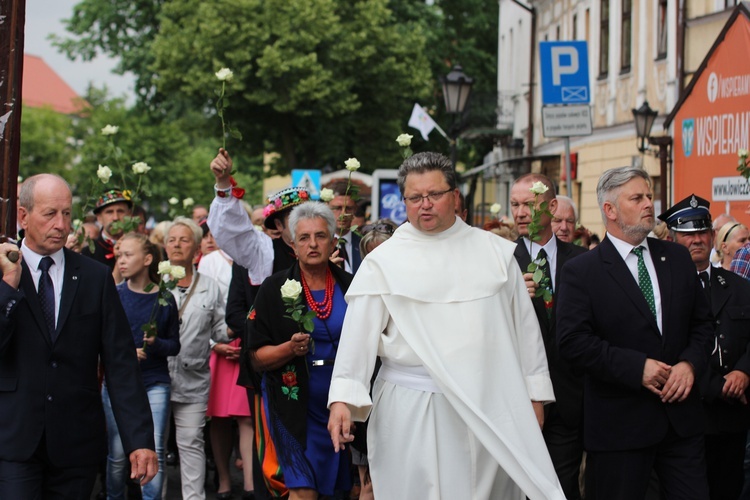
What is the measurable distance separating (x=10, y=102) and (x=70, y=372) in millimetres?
1391

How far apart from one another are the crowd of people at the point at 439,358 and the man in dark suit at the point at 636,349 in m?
0.01

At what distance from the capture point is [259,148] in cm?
3950

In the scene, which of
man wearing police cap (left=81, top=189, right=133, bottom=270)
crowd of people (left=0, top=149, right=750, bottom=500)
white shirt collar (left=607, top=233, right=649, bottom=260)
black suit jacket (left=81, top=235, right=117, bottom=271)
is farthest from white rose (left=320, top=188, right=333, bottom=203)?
black suit jacket (left=81, top=235, right=117, bottom=271)

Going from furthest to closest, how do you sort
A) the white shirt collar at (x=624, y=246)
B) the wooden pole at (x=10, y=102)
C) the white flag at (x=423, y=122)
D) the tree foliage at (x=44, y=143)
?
the tree foliage at (x=44, y=143) < the white flag at (x=423, y=122) < the white shirt collar at (x=624, y=246) < the wooden pole at (x=10, y=102)

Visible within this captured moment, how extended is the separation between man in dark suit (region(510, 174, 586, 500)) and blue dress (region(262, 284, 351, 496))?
3.69 feet

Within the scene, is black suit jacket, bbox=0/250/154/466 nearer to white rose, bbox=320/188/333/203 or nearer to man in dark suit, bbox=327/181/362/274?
white rose, bbox=320/188/333/203

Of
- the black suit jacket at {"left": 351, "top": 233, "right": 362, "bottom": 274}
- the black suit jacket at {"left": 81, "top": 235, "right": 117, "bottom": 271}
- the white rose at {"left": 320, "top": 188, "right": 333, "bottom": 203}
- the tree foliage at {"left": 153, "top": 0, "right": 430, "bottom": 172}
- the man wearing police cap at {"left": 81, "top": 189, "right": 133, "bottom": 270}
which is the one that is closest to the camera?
the white rose at {"left": 320, "top": 188, "right": 333, "bottom": 203}

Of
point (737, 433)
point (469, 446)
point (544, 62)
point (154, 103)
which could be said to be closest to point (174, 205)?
point (544, 62)

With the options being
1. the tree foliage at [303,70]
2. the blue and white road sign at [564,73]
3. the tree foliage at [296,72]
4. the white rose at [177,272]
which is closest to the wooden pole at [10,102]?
the white rose at [177,272]

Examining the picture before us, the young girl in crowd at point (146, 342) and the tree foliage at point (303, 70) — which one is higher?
the tree foliage at point (303, 70)

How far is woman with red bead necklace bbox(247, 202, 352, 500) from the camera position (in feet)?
22.9

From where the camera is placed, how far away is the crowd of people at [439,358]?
5.65 meters

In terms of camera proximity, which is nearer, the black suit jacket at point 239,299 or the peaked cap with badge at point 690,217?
the peaked cap with badge at point 690,217

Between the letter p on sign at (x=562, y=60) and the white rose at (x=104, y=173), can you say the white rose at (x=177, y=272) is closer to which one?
the white rose at (x=104, y=173)
